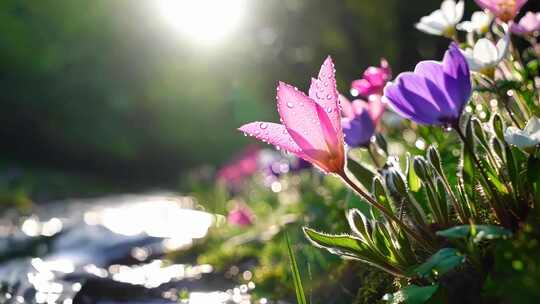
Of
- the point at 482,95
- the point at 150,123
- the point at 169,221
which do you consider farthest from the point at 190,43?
the point at 482,95

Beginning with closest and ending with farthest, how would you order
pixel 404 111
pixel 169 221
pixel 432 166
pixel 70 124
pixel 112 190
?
pixel 404 111
pixel 432 166
pixel 169 221
pixel 112 190
pixel 70 124

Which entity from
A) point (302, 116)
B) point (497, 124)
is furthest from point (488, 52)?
point (302, 116)

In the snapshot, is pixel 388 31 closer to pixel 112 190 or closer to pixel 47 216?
pixel 47 216

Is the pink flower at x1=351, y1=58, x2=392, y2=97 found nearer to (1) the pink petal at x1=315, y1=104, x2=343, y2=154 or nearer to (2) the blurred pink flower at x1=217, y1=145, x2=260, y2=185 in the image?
(1) the pink petal at x1=315, y1=104, x2=343, y2=154

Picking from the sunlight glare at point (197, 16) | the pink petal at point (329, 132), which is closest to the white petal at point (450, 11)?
the pink petal at point (329, 132)

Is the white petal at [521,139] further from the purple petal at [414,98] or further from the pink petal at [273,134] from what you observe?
the pink petal at [273,134]

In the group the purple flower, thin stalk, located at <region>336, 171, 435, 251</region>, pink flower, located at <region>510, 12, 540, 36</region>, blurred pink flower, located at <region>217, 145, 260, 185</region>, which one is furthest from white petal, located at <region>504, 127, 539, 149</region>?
blurred pink flower, located at <region>217, 145, 260, 185</region>

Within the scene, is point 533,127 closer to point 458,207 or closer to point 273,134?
point 458,207
